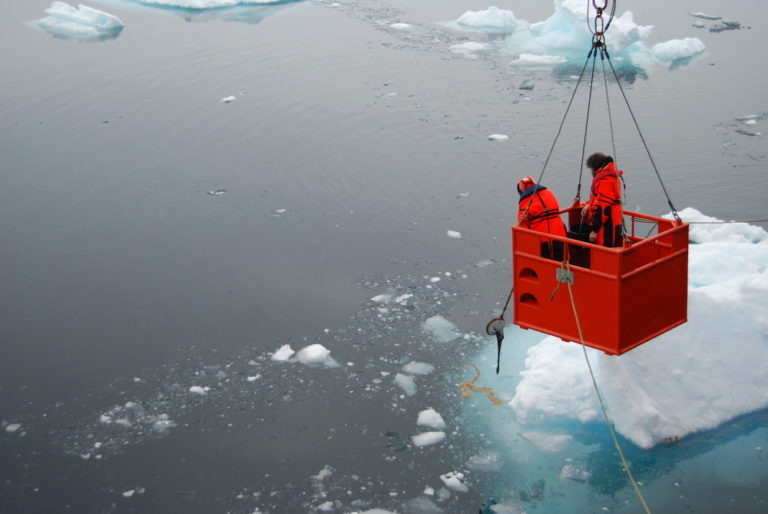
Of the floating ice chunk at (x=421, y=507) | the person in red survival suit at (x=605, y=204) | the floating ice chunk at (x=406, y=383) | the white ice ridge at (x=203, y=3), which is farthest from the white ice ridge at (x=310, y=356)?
the white ice ridge at (x=203, y=3)

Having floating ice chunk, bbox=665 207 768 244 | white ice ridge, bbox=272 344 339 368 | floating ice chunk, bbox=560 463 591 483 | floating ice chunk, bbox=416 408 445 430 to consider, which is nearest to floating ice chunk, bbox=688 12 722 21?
floating ice chunk, bbox=665 207 768 244

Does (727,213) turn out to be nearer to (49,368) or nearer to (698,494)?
(698,494)

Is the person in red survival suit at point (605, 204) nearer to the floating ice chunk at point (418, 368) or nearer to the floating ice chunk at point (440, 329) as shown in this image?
the floating ice chunk at point (418, 368)

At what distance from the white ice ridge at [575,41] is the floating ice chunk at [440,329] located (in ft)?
28.0

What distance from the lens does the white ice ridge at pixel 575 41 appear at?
1540 cm

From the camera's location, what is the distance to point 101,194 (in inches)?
471

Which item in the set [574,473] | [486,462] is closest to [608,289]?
[574,473]

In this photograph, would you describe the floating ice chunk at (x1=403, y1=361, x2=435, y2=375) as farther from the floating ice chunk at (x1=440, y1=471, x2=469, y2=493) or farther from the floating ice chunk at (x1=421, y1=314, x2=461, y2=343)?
the floating ice chunk at (x1=440, y1=471, x2=469, y2=493)

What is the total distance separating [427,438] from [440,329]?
162cm

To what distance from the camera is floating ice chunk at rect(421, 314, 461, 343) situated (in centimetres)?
830

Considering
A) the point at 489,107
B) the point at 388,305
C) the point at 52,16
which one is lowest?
the point at 388,305

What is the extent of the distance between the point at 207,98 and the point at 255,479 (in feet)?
31.3

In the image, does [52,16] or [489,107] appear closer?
[489,107]

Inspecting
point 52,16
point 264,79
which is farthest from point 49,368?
point 52,16
